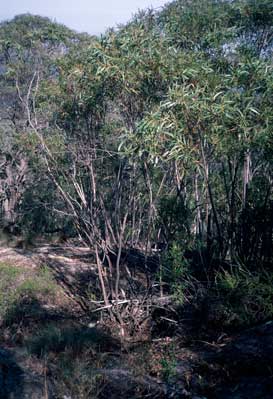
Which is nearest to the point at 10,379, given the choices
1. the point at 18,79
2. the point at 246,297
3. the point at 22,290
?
the point at 246,297

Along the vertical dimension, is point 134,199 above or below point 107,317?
above

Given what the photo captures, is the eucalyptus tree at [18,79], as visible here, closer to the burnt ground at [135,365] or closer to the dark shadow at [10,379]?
the burnt ground at [135,365]

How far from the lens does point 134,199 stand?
33.8ft

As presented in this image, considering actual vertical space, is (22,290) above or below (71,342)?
below

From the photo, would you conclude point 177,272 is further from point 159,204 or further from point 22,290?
point 22,290

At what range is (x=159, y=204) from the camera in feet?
29.7

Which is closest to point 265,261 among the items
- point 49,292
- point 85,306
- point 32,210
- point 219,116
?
point 219,116

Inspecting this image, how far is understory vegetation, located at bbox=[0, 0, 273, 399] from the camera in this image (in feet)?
22.6

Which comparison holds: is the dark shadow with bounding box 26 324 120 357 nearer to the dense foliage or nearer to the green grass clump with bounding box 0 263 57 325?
the dense foliage

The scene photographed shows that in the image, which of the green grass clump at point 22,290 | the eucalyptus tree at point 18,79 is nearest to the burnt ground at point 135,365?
the green grass clump at point 22,290

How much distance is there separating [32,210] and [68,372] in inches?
378

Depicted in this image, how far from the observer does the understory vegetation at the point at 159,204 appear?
6.88 metres

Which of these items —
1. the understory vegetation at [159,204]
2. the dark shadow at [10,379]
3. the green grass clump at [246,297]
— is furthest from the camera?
the green grass clump at [246,297]

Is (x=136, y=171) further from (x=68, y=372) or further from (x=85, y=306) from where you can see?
(x=68, y=372)
